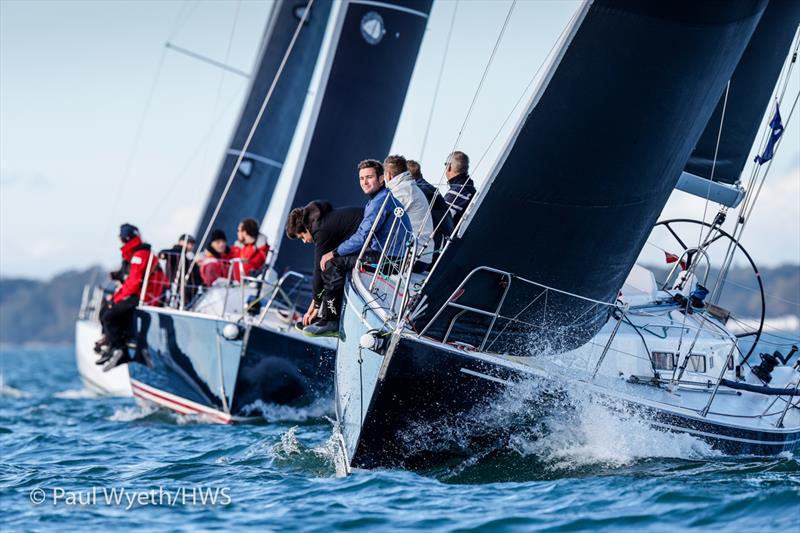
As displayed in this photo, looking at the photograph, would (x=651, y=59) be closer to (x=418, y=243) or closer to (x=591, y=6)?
(x=591, y=6)

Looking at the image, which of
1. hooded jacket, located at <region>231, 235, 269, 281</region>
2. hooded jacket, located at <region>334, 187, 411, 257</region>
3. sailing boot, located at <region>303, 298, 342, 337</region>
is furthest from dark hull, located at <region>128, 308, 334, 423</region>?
hooded jacket, located at <region>334, 187, 411, 257</region>

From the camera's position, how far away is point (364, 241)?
771cm

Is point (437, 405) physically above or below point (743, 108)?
below

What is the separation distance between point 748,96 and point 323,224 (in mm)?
3854

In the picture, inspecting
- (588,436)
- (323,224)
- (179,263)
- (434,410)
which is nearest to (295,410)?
(179,263)

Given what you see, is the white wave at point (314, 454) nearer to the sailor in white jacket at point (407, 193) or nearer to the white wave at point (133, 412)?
the sailor in white jacket at point (407, 193)

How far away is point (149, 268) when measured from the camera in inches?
475

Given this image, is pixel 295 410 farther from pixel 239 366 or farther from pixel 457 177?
pixel 457 177

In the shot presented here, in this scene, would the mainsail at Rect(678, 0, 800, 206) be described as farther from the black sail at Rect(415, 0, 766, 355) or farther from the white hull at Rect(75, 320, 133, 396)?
the white hull at Rect(75, 320, 133, 396)

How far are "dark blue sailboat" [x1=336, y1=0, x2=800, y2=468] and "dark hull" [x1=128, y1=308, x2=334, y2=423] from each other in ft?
9.85

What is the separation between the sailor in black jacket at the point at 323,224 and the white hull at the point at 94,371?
9.32 meters

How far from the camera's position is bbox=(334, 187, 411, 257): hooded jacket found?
7586mm

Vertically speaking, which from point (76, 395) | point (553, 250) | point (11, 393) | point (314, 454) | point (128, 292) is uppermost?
point (553, 250)

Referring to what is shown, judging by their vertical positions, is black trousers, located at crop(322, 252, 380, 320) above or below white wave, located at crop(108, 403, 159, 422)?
above
